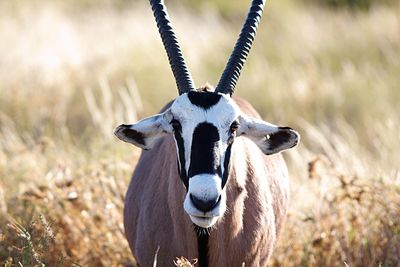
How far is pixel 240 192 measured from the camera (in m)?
6.29

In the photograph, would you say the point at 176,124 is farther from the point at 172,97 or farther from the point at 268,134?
the point at 172,97

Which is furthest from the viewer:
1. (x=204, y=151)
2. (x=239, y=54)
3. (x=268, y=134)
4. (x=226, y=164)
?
(x=239, y=54)

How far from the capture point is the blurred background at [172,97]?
793cm

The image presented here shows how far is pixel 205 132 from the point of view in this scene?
5715 millimetres

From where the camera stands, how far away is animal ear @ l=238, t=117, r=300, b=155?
6.06 metres

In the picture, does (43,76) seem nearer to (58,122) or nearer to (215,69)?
(58,122)

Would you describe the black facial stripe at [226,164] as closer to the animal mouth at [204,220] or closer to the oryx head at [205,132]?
the oryx head at [205,132]

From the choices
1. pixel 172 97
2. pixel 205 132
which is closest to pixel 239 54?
pixel 205 132

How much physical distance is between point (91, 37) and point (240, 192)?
1191 cm

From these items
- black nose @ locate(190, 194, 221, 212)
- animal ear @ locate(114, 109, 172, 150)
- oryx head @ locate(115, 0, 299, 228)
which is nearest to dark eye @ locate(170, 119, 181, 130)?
oryx head @ locate(115, 0, 299, 228)

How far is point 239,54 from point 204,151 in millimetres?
1019

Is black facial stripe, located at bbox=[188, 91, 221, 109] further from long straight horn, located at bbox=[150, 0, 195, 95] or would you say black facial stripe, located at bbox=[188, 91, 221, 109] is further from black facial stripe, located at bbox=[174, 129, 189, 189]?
long straight horn, located at bbox=[150, 0, 195, 95]

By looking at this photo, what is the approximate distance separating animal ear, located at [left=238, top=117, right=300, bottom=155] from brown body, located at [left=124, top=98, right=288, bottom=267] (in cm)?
14

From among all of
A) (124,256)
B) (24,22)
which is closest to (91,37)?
(24,22)
